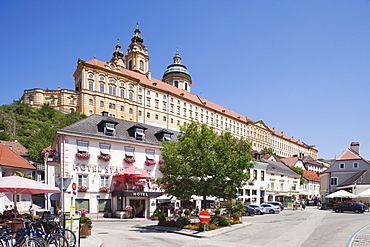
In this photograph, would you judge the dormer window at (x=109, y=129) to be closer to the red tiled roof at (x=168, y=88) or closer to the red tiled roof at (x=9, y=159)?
the red tiled roof at (x=9, y=159)

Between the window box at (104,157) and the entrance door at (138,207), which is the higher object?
the window box at (104,157)

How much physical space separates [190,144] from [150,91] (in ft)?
254

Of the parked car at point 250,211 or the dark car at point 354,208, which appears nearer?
the parked car at point 250,211

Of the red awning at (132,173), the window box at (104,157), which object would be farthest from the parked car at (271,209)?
the window box at (104,157)

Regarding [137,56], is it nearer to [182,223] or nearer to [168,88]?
[168,88]

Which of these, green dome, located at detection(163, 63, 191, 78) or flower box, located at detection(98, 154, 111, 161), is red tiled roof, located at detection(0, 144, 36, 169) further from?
green dome, located at detection(163, 63, 191, 78)

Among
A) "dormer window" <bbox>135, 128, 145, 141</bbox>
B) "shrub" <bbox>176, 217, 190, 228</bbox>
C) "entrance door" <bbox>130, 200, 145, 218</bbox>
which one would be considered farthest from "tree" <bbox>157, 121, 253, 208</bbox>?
"dormer window" <bbox>135, 128, 145, 141</bbox>

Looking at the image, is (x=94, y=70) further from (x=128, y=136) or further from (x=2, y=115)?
(x=128, y=136)

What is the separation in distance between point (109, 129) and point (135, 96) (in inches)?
2352

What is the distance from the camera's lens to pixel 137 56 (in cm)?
11412

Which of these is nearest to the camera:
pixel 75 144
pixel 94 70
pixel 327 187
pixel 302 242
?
pixel 302 242

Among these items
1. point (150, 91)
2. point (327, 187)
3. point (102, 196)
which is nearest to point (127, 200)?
point (102, 196)

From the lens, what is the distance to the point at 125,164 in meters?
33.8

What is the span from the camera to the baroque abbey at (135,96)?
84188mm
